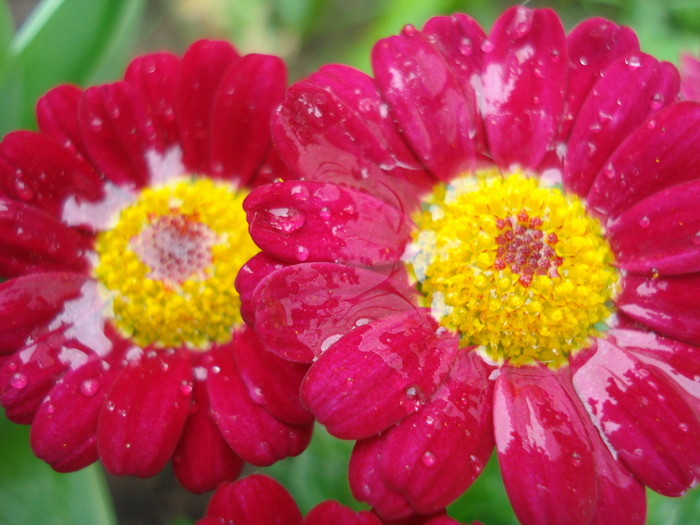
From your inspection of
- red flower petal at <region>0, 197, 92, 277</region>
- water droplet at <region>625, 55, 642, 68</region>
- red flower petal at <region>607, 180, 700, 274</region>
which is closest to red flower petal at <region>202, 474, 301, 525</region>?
red flower petal at <region>0, 197, 92, 277</region>

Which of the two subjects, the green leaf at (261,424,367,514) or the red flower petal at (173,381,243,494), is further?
the green leaf at (261,424,367,514)

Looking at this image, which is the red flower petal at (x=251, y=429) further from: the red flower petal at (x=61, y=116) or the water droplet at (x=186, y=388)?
the red flower petal at (x=61, y=116)

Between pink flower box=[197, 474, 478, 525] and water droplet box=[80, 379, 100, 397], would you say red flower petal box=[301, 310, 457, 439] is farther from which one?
water droplet box=[80, 379, 100, 397]

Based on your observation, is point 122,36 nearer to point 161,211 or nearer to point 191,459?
point 161,211

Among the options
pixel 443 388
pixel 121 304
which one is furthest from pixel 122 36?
pixel 443 388

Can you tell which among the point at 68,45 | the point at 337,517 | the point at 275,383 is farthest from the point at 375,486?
the point at 68,45

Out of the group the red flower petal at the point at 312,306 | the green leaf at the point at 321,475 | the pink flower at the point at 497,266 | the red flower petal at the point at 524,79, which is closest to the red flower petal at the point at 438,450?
the pink flower at the point at 497,266
